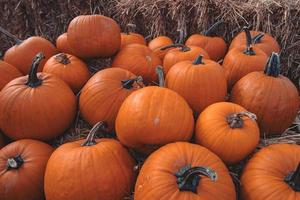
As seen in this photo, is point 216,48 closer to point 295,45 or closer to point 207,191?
point 295,45

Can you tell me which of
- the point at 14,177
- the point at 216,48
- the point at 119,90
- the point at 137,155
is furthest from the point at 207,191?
the point at 216,48

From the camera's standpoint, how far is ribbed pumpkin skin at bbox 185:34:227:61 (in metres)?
3.08

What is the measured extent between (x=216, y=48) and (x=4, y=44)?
287 centimetres

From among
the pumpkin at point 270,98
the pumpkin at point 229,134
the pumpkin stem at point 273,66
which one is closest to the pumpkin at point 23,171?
the pumpkin at point 229,134

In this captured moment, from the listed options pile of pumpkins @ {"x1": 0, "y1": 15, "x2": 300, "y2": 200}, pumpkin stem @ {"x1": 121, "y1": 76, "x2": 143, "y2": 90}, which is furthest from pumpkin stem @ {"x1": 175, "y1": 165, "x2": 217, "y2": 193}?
pumpkin stem @ {"x1": 121, "y1": 76, "x2": 143, "y2": 90}

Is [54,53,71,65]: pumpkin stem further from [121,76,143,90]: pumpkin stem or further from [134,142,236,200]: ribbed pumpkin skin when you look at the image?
[134,142,236,200]: ribbed pumpkin skin

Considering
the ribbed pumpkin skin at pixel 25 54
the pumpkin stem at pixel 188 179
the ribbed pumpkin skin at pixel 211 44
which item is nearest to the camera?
the pumpkin stem at pixel 188 179

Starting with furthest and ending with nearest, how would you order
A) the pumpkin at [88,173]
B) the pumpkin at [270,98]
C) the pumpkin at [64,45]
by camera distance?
the pumpkin at [64,45] < the pumpkin at [270,98] < the pumpkin at [88,173]

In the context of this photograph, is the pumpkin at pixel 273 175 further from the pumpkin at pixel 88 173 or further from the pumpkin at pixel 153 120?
the pumpkin at pixel 88 173

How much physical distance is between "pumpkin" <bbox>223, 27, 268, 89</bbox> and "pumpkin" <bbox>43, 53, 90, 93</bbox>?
110 cm

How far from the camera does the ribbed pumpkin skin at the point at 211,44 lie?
308 cm

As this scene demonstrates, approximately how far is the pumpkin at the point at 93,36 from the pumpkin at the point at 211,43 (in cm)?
89

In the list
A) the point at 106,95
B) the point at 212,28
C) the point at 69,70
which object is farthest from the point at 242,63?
the point at 69,70

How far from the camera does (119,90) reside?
82.7 inches
